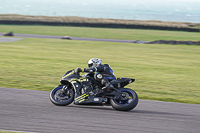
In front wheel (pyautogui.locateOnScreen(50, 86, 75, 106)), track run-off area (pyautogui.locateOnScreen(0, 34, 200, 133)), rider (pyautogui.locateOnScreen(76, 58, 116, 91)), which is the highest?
rider (pyautogui.locateOnScreen(76, 58, 116, 91))

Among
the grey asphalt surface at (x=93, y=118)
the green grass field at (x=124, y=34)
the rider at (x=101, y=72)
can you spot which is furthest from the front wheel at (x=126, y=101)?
the green grass field at (x=124, y=34)

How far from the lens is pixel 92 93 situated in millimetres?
7660

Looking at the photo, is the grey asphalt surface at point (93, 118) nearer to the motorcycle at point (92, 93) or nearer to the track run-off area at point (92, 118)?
the track run-off area at point (92, 118)

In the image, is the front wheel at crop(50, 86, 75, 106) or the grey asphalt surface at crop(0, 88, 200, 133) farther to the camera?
the front wheel at crop(50, 86, 75, 106)

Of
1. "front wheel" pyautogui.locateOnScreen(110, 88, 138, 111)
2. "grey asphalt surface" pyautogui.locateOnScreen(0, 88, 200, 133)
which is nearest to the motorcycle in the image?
"front wheel" pyautogui.locateOnScreen(110, 88, 138, 111)

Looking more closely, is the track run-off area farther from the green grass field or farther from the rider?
the green grass field

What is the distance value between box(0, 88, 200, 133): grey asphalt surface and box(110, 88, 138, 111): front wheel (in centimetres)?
15

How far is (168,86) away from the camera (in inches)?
484

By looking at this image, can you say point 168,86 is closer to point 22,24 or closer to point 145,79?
point 145,79

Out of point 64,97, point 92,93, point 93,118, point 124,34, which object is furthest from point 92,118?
point 124,34

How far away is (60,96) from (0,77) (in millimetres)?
5968

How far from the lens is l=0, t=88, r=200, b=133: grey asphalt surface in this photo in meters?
6.06

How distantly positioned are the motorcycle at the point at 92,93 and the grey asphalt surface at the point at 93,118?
20 cm

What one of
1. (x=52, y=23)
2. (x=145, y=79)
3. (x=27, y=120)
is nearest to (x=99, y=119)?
(x=27, y=120)
